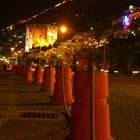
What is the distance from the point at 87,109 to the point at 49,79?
1065cm

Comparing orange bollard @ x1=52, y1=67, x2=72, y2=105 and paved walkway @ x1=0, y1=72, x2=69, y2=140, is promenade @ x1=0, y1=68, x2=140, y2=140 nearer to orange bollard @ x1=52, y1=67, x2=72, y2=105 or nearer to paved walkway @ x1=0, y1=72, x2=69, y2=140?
paved walkway @ x1=0, y1=72, x2=69, y2=140

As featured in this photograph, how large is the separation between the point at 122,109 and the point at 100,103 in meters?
5.47

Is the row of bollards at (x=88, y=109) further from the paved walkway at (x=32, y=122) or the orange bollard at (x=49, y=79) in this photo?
the orange bollard at (x=49, y=79)

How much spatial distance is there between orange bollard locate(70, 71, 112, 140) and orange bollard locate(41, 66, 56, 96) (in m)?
9.83

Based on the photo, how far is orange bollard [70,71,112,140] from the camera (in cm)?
658

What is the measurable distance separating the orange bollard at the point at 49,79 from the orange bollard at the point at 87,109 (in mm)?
9835

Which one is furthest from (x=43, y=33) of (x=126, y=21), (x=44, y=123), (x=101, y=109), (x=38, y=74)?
(x=101, y=109)

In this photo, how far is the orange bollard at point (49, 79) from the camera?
17.0 metres

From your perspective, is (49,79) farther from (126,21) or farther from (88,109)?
(126,21)

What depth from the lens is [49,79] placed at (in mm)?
17234

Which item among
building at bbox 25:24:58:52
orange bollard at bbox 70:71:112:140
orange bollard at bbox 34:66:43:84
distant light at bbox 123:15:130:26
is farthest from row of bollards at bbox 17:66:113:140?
distant light at bbox 123:15:130:26

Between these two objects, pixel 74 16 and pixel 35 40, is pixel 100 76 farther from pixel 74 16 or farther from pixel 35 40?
pixel 35 40

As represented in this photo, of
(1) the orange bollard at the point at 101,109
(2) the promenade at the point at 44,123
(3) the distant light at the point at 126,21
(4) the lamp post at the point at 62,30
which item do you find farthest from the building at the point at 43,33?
(1) the orange bollard at the point at 101,109

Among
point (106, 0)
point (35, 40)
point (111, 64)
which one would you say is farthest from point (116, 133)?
point (106, 0)
